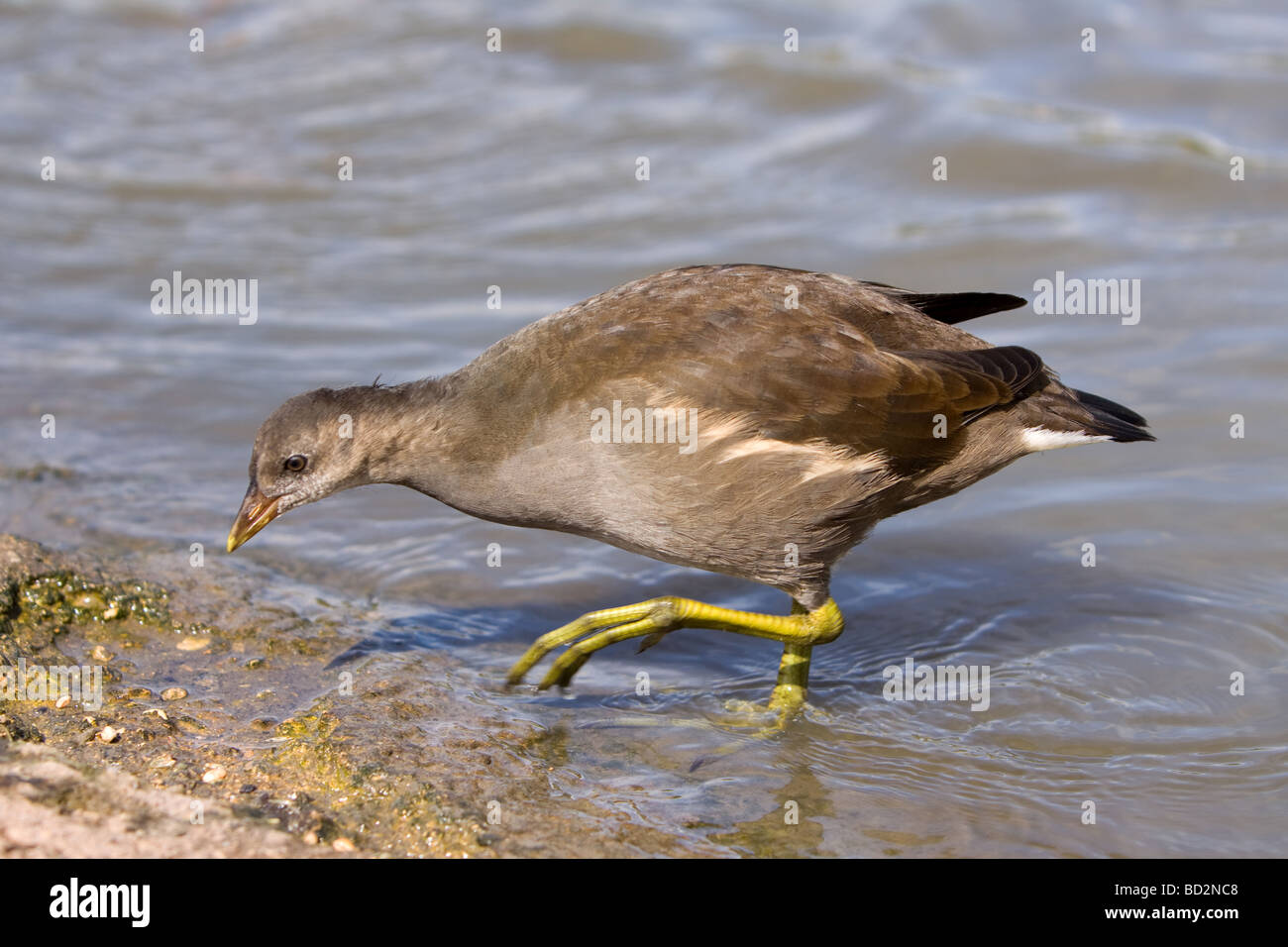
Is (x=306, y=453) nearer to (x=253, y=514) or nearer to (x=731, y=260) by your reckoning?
(x=253, y=514)

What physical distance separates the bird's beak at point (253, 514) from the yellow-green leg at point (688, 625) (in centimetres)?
112

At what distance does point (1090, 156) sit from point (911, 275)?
6.81 feet

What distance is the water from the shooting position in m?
5.03

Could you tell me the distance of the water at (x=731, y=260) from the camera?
5.03 metres

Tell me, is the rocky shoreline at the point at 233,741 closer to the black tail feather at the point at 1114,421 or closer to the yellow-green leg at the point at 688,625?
the yellow-green leg at the point at 688,625

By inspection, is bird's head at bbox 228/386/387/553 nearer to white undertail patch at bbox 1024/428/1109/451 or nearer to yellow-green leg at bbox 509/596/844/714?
yellow-green leg at bbox 509/596/844/714

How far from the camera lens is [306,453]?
205 inches

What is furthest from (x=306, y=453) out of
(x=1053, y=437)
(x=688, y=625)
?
(x=1053, y=437)

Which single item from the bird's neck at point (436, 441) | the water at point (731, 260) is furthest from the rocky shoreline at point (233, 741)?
the bird's neck at point (436, 441)

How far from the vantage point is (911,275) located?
9164 mm

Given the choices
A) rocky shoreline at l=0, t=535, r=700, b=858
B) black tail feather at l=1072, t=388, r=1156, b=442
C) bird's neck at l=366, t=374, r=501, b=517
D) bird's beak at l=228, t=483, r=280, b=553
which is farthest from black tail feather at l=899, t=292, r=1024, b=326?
bird's beak at l=228, t=483, r=280, b=553

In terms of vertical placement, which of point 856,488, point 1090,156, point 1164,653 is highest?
point 1090,156

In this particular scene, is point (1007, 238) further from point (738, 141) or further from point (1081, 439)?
point (1081, 439)
